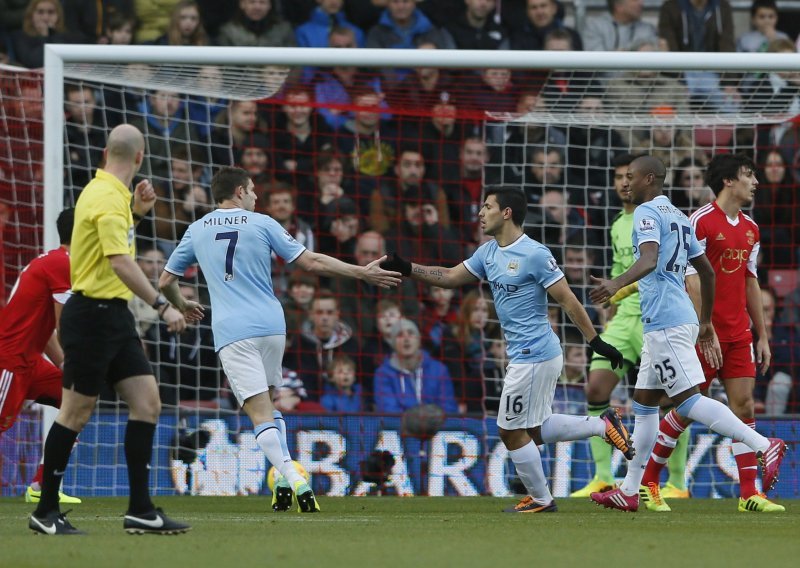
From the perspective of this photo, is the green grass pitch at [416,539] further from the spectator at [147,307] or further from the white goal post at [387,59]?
the white goal post at [387,59]

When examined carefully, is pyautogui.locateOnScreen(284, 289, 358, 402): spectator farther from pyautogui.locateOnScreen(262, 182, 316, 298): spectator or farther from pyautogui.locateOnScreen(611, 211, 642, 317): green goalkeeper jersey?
pyautogui.locateOnScreen(611, 211, 642, 317): green goalkeeper jersey

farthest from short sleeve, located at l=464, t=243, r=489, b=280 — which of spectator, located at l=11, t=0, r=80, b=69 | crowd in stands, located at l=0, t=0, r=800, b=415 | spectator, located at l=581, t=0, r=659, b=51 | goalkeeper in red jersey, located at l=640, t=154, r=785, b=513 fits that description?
spectator, located at l=581, t=0, r=659, b=51

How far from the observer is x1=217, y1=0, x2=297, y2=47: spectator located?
1530 centimetres

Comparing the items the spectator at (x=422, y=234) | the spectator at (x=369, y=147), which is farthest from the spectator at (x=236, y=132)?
the spectator at (x=422, y=234)

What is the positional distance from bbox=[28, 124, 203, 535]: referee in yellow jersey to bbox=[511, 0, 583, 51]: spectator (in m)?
9.03

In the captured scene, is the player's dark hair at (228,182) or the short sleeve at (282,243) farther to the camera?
the player's dark hair at (228,182)

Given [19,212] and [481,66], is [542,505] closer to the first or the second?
[481,66]

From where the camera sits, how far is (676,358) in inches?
352

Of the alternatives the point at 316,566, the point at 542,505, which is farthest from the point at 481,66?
the point at 316,566

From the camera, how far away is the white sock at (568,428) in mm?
9359

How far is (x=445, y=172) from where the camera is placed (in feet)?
46.8

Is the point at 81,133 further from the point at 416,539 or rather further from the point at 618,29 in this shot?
the point at 416,539

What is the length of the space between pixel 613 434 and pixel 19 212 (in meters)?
5.95

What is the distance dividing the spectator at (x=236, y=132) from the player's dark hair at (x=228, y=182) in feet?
15.4
